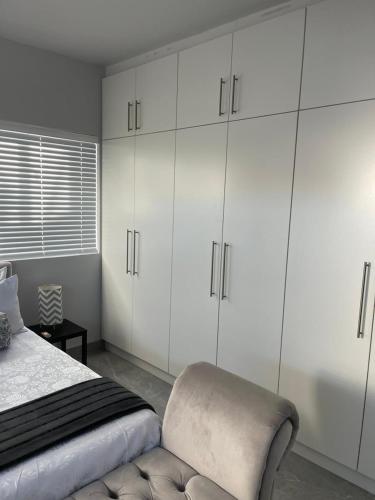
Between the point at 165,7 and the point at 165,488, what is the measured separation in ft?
8.17

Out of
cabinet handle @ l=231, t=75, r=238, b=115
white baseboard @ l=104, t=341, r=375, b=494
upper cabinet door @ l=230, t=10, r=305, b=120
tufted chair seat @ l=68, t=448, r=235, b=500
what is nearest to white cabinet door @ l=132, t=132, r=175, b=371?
cabinet handle @ l=231, t=75, r=238, b=115

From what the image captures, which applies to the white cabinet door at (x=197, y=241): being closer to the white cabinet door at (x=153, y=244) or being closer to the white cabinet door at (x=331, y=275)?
the white cabinet door at (x=153, y=244)

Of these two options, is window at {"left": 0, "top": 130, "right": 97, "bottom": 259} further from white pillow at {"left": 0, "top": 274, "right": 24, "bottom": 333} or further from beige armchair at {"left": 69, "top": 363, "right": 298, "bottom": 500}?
beige armchair at {"left": 69, "top": 363, "right": 298, "bottom": 500}

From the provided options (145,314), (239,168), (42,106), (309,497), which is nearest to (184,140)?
(239,168)

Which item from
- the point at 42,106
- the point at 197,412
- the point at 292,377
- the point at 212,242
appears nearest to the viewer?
the point at 197,412

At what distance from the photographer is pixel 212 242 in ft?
8.43

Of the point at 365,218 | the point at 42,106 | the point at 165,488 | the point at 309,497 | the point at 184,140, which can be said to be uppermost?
the point at 42,106

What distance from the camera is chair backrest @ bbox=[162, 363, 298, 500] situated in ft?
4.38

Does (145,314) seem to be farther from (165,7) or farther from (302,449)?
(165,7)

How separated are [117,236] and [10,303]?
114 centimetres

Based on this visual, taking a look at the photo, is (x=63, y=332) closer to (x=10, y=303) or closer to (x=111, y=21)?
(x=10, y=303)

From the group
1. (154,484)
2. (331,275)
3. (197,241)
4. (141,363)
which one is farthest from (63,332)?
(331,275)

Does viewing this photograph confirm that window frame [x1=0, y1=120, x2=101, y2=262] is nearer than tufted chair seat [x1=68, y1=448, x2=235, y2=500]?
No

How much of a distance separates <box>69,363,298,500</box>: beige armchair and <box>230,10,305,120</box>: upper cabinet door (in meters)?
1.55
